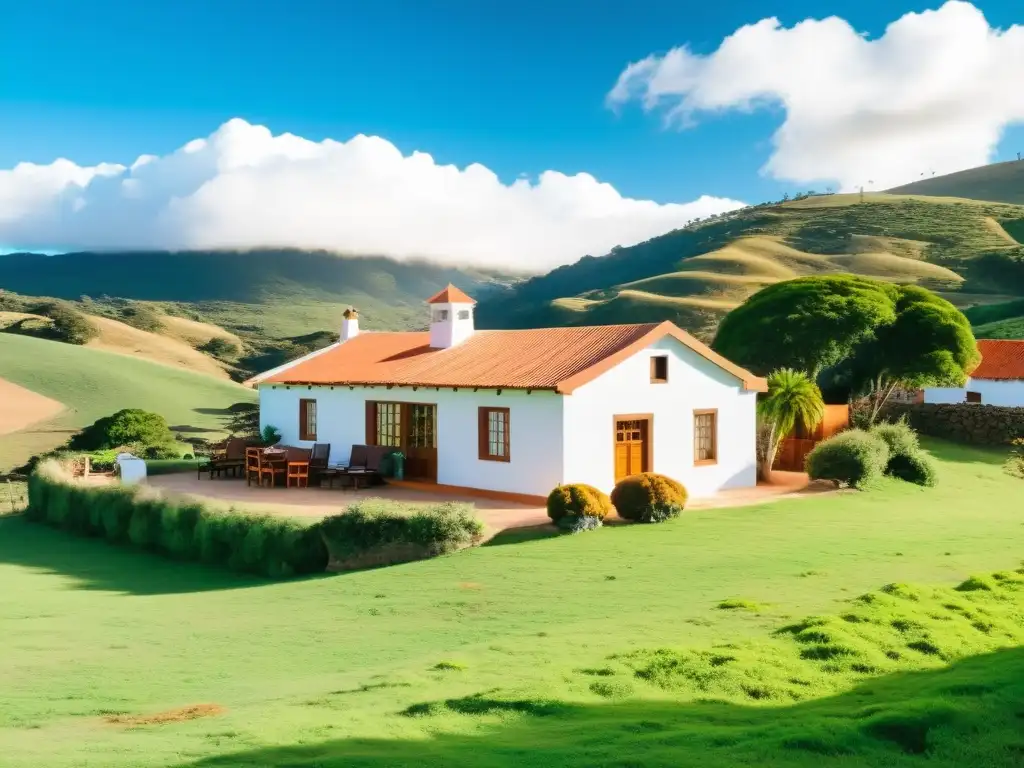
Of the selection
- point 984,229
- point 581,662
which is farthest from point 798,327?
point 984,229

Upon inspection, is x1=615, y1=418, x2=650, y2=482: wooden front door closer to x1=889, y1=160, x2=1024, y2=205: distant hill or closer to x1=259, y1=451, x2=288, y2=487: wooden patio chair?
x1=259, y1=451, x2=288, y2=487: wooden patio chair

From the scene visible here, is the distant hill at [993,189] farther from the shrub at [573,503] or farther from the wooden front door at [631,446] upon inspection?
the shrub at [573,503]

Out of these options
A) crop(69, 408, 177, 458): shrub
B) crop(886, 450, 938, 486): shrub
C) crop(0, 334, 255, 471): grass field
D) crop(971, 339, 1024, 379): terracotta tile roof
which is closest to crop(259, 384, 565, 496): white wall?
crop(886, 450, 938, 486): shrub

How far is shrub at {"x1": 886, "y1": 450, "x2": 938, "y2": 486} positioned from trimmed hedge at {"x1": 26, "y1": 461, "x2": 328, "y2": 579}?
17.1m

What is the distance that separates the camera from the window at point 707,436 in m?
27.0

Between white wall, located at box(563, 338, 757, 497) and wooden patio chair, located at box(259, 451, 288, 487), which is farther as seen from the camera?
wooden patio chair, located at box(259, 451, 288, 487)

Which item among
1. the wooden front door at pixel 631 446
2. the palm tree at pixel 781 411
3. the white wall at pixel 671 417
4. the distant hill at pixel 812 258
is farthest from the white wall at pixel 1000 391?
the distant hill at pixel 812 258

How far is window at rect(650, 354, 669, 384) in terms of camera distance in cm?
2589

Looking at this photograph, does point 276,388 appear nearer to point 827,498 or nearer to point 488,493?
point 488,493

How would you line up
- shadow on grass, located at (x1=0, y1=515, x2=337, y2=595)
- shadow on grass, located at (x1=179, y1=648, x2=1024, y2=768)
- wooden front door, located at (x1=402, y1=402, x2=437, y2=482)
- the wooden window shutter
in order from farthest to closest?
the wooden window shutter → wooden front door, located at (x1=402, y1=402, x2=437, y2=482) → shadow on grass, located at (x1=0, y1=515, x2=337, y2=595) → shadow on grass, located at (x1=179, y1=648, x2=1024, y2=768)

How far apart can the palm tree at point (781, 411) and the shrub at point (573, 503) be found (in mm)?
9786

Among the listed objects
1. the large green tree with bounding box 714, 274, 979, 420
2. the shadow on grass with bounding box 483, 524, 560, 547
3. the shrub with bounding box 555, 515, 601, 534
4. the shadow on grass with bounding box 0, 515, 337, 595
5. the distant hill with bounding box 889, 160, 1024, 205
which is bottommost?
the shadow on grass with bounding box 0, 515, 337, 595

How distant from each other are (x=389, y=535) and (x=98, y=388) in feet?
192

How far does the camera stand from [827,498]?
25.3m
